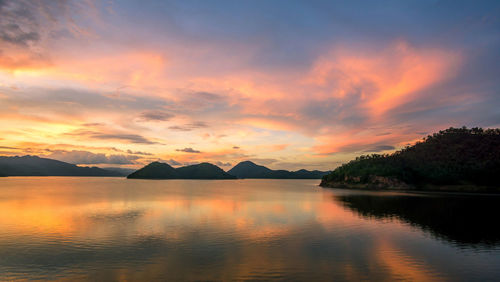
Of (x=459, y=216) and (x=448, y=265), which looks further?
(x=459, y=216)

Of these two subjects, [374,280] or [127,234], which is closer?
[374,280]

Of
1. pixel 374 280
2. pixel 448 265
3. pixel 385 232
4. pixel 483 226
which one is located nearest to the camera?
pixel 374 280

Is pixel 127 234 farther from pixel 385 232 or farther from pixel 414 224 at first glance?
pixel 414 224

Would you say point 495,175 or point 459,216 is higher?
point 495,175

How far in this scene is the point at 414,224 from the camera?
5709cm

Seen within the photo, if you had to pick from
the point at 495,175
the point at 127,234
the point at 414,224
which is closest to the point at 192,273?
the point at 127,234

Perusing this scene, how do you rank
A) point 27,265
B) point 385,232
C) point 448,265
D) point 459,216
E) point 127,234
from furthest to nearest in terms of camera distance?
point 459,216 < point 385,232 < point 127,234 < point 448,265 < point 27,265

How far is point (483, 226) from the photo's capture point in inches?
2151

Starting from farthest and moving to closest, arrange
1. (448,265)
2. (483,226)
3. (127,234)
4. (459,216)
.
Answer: (459,216) → (483,226) → (127,234) → (448,265)

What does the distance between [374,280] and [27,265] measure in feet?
114

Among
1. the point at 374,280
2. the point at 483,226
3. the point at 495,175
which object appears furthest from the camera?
the point at 495,175

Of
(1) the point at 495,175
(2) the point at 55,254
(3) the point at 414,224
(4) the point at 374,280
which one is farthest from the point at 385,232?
(1) the point at 495,175

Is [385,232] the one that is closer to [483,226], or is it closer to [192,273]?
[483,226]

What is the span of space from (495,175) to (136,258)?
235 m
